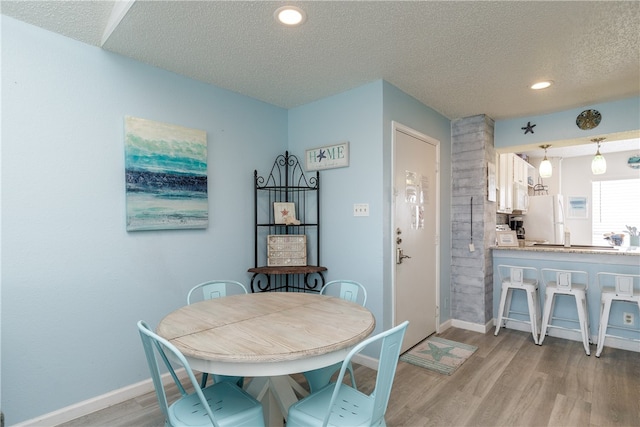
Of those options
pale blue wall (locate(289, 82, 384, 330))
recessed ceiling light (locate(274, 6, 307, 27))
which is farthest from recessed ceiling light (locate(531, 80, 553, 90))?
recessed ceiling light (locate(274, 6, 307, 27))

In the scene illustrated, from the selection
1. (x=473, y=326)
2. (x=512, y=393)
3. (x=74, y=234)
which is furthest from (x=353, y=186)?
(x=473, y=326)

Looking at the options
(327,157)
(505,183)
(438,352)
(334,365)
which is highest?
(327,157)

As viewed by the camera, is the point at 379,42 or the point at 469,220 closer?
the point at 379,42

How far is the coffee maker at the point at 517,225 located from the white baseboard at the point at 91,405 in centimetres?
493

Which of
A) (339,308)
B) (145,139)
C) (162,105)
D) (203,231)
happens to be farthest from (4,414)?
(162,105)

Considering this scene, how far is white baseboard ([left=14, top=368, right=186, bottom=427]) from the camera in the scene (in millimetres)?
1987

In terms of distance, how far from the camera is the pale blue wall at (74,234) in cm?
192

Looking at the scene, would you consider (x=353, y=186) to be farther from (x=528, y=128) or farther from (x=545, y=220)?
(x=545, y=220)

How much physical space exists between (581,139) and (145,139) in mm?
4174

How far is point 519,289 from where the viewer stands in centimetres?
373

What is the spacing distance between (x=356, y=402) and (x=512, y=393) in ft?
5.20

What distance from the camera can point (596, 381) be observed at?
2543mm

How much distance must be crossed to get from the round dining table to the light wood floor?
30.5 inches

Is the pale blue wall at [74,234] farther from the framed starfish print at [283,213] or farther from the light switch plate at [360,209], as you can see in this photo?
the light switch plate at [360,209]
